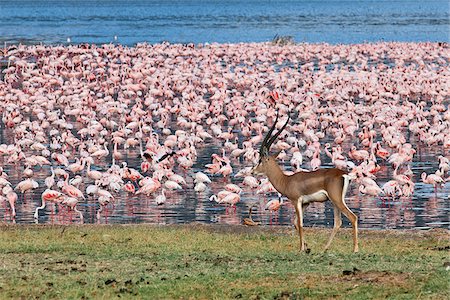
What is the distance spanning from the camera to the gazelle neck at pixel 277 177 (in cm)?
1315

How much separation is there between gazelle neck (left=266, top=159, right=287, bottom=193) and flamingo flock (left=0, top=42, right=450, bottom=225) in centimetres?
148

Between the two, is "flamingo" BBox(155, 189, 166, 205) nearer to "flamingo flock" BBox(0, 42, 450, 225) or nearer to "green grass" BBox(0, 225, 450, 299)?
"flamingo flock" BBox(0, 42, 450, 225)

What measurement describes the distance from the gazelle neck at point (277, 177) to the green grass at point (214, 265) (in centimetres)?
76

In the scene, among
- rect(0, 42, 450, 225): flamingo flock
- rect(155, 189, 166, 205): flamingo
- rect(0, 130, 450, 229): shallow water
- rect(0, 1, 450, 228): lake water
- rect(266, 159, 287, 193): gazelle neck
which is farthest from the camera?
rect(0, 42, 450, 225): flamingo flock

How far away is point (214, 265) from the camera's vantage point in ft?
36.8

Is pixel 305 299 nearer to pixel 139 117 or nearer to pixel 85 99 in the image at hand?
pixel 139 117

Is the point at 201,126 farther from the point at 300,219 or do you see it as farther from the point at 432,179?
the point at 300,219

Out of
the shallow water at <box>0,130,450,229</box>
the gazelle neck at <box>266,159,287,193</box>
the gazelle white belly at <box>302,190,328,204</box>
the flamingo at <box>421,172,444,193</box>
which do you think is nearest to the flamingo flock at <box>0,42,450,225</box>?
the flamingo at <box>421,172,444,193</box>

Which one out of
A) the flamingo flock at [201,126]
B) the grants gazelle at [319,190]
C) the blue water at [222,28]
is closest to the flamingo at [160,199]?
the flamingo flock at [201,126]

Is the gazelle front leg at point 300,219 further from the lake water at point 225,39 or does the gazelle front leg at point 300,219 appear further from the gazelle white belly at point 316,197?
the lake water at point 225,39

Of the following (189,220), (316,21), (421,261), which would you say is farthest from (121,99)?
(316,21)

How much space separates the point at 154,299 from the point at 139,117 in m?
20.0

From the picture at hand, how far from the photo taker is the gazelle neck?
518 inches

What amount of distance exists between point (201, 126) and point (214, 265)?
54.3 ft
